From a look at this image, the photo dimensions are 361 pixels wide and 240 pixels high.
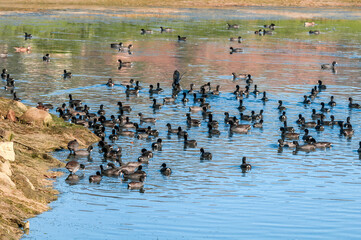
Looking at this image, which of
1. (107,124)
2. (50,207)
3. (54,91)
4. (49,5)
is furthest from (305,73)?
(49,5)

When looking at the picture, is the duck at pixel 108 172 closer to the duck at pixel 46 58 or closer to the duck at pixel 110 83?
the duck at pixel 110 83

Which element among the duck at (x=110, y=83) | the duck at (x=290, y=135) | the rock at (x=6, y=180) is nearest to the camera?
the rock at (x=6, y=180)

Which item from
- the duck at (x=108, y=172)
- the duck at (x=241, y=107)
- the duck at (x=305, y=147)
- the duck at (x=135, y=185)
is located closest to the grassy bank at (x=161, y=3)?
the duck at (x=241, y=107)

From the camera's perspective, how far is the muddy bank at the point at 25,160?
877 inches

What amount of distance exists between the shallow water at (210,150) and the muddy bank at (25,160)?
59 centimetres

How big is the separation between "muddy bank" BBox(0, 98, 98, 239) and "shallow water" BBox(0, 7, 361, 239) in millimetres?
586

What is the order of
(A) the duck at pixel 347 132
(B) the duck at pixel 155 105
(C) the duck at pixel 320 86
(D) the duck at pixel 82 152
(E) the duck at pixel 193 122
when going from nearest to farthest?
(D) the duck at pixel 82 152 → (A) the duck at pixel 347 132 → (E) the duck at pixel 193 122 → (B) the duck at pixel 155 105 → (C) the duck at pixel 320 86

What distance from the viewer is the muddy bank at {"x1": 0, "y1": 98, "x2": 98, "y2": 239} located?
73.1 feet

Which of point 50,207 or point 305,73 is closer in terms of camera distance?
point 50,207

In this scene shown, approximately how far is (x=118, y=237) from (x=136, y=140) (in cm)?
1520

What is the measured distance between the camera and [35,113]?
34.7 meters

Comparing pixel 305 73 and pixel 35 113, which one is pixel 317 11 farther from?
pixel 35 113

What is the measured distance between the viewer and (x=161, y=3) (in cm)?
12938

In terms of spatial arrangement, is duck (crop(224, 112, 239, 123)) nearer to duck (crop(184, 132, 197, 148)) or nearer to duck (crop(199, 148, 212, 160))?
duck (crop(184, 132, 197, 148))
